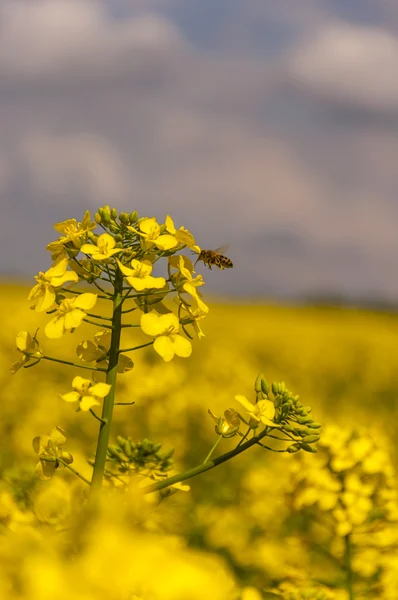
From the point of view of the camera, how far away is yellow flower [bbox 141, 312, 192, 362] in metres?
2.05

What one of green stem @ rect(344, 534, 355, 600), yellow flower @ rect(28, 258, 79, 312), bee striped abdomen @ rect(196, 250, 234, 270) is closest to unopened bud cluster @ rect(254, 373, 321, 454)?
yellow flower @ rect(28, 258, 79, 312)

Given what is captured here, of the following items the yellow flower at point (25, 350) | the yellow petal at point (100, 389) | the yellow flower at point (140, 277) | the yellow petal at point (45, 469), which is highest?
the yellow flower at point (140, 277)

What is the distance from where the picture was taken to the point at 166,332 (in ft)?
6.81

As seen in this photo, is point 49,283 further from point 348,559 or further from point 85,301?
point 348,559

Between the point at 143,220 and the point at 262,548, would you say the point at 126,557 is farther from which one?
the point at 262,548

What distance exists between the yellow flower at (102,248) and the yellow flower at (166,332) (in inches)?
7.6

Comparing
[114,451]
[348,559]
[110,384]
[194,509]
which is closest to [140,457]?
[114,451]

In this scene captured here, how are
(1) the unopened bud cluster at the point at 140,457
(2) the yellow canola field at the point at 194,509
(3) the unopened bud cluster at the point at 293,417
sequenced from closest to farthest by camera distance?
(2) the yellow canola field at the point at 194,509 → (3) the unopened bud cluster at the point at 293,417 → (1) the unopened bud cluster at the point at 140,457

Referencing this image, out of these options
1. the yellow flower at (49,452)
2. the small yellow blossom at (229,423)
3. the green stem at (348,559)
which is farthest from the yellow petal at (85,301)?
the green stem at (348,559)

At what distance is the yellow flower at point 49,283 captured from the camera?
209 centimetres

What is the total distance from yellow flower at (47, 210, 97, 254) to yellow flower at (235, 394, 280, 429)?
2.03ft

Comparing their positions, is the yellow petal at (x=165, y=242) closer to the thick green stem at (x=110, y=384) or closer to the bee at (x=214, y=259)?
the thick green stem at (x=110, y=384)

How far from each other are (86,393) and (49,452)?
9.7 inches

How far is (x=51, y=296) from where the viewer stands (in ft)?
6.96
